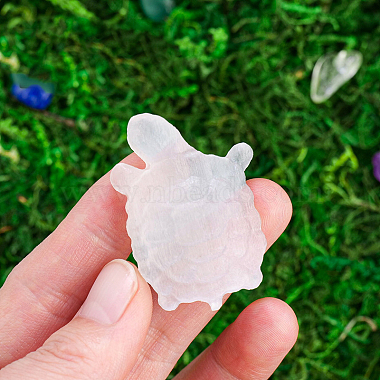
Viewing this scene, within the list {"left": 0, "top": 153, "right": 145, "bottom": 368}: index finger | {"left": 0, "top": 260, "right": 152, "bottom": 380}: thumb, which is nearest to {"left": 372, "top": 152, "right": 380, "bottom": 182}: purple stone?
{"left": 0, "top": 153, "right": 145, "bottom": 368}: index finger

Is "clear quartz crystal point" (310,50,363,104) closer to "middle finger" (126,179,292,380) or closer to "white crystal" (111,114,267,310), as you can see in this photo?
"middle finger" (126,179,292,380)

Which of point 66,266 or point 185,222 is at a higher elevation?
point 185,222

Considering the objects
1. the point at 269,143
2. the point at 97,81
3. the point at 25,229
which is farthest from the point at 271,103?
the point at 25,229

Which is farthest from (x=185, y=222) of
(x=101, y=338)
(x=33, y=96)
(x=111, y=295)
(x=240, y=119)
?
(x=33, y=96)

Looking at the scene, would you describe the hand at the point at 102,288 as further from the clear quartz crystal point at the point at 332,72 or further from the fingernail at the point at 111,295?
the clear quartz crystal point at the point at 332,72

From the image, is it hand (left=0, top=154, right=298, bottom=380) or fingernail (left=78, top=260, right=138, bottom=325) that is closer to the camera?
fingernail (left=78, top=260, right=138, bottom=325)

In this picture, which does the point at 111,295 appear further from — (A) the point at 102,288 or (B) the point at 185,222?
(B) the point at 185,222
